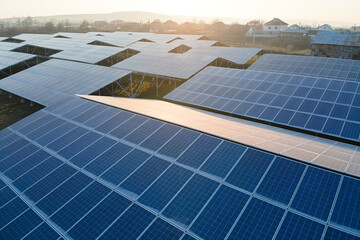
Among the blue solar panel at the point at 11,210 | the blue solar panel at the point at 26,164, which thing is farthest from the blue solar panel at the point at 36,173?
the blue solar panel at the point at 11,210

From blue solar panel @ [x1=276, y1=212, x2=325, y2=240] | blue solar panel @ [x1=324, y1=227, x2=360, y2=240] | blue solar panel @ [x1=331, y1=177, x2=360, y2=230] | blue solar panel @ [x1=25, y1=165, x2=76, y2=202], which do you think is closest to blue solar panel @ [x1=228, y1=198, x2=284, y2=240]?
blue solar panel @ [x1=276, y1=212, x2=325, y2=240]

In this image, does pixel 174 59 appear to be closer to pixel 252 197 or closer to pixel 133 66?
pixel 133 66

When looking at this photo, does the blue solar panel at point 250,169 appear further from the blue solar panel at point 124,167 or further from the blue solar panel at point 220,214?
the blue solar panel at point 124,167

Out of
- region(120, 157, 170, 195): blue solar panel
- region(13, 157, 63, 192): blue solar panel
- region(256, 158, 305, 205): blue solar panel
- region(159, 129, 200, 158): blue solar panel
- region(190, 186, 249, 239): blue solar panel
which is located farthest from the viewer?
region(159, 129, 200, 158): blue solar panel

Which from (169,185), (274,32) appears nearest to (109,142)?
(169,185)

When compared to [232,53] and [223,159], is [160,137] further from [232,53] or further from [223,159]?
[232,53]

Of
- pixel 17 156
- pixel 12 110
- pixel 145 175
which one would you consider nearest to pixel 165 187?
pixel 145 175

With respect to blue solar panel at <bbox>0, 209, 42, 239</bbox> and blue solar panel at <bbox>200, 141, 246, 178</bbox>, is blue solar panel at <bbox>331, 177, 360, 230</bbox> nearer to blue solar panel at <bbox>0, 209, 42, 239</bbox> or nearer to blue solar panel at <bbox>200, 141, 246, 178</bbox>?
blue solar panel at <bbox>200, 141, 246, 178</bbox>
